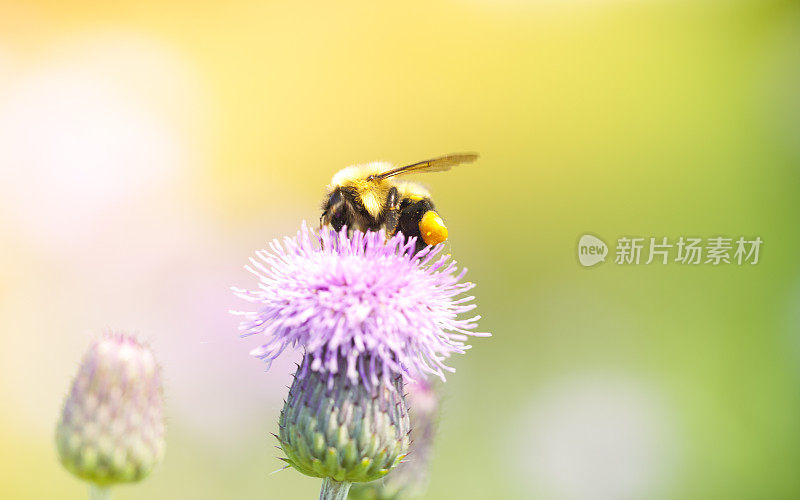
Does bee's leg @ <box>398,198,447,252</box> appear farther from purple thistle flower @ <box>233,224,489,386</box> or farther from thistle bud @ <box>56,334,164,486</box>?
thistle bud @ <box>56,334,164,486</box>

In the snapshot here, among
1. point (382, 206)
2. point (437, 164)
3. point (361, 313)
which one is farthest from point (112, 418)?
point (437, 164)

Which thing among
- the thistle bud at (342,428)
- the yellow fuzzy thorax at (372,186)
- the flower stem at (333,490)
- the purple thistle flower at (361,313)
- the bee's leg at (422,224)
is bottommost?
the flower stem at (333,490)

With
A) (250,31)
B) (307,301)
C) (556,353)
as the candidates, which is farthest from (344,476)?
(250,31)

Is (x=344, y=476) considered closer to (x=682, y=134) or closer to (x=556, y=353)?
(x=556, y=353)

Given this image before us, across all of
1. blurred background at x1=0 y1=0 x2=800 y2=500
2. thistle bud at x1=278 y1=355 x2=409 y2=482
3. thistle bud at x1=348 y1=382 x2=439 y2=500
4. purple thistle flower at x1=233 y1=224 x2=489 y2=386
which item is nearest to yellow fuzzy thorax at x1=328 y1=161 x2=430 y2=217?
purple thistle flower at x1=233 y1=224 x2=489 y2=386

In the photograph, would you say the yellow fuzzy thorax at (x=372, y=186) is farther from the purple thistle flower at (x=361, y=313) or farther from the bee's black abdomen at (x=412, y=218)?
the purple thistle flower at (x=361, y=313)

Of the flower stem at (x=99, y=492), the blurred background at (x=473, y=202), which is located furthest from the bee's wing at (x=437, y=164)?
the blurred background at (x=473, y=202)

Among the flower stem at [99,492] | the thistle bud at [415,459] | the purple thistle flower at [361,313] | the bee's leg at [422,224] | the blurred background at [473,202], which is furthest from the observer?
the blurred background at [473,202]

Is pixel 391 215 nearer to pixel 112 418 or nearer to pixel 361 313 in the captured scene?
pixel 361 313
